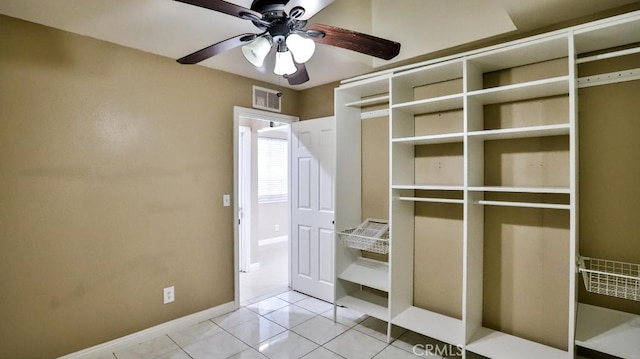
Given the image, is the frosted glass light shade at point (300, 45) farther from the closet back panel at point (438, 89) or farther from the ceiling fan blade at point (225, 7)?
the closet back panel at point (438, 89)

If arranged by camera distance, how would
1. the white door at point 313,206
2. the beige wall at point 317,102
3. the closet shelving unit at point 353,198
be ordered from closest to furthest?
1. the closet shelving unit at point 353,198
2. the white door at point 313,206
3. the beige wall at point 317,102

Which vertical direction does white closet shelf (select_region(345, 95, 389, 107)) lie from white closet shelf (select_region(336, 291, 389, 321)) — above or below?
above

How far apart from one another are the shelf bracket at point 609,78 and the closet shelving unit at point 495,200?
0.10 ft

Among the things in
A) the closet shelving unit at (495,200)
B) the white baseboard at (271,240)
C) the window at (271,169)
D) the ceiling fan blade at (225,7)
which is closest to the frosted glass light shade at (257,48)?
the ceiling fan blade at (225,7)

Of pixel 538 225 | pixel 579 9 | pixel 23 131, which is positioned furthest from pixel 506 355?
pixel 23 131

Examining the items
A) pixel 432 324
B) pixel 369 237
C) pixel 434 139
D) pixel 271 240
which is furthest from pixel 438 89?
pixel 271 240

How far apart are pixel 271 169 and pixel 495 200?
14.7ft

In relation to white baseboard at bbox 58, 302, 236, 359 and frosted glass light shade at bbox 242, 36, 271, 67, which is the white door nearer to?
white baseboard at bbox 58, 302, 236, 359

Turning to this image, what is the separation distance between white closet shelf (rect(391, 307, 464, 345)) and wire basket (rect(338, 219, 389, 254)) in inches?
21.8

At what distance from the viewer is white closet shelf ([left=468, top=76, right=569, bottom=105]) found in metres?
1.87

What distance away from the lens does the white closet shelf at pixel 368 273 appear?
2.74 meters

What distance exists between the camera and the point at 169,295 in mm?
2822

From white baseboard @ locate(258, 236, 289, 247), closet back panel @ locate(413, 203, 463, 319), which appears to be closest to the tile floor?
closet back panel @ locate(413, 203, 463, 319)

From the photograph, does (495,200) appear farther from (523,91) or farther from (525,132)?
(523,91)
